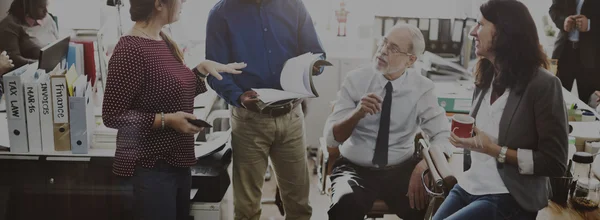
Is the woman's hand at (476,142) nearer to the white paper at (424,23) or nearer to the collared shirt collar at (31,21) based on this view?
the white paper at (424,23)

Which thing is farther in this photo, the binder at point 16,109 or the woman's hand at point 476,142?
the binder at point 16,109

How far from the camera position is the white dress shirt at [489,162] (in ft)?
6.69

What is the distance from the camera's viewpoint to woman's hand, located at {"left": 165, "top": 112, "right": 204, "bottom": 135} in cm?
211

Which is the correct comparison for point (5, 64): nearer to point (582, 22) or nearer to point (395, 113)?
point (395, 113)

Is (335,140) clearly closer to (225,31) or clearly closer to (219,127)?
(225,31)

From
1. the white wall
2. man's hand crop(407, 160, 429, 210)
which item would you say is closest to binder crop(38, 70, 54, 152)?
the white wall

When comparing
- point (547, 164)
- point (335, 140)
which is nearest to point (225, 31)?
point (335, 140)

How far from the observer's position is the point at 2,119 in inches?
112

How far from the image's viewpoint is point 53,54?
2.71 meters

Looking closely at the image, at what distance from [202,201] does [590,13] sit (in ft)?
8.16

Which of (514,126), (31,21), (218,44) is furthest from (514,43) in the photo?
(31,21)

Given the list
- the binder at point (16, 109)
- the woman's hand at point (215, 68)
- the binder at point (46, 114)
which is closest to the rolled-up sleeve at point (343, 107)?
the woman's hand at point (215, 68)

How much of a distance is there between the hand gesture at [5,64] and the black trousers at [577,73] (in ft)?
9.80

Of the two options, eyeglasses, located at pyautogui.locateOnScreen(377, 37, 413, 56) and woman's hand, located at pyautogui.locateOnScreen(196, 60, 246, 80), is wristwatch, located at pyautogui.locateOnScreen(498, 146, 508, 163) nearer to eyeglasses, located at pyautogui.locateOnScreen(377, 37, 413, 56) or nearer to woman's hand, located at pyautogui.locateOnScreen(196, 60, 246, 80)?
eyeglasses, located at pyautogui.locateOnScreen(377, 37, 413, 56)
